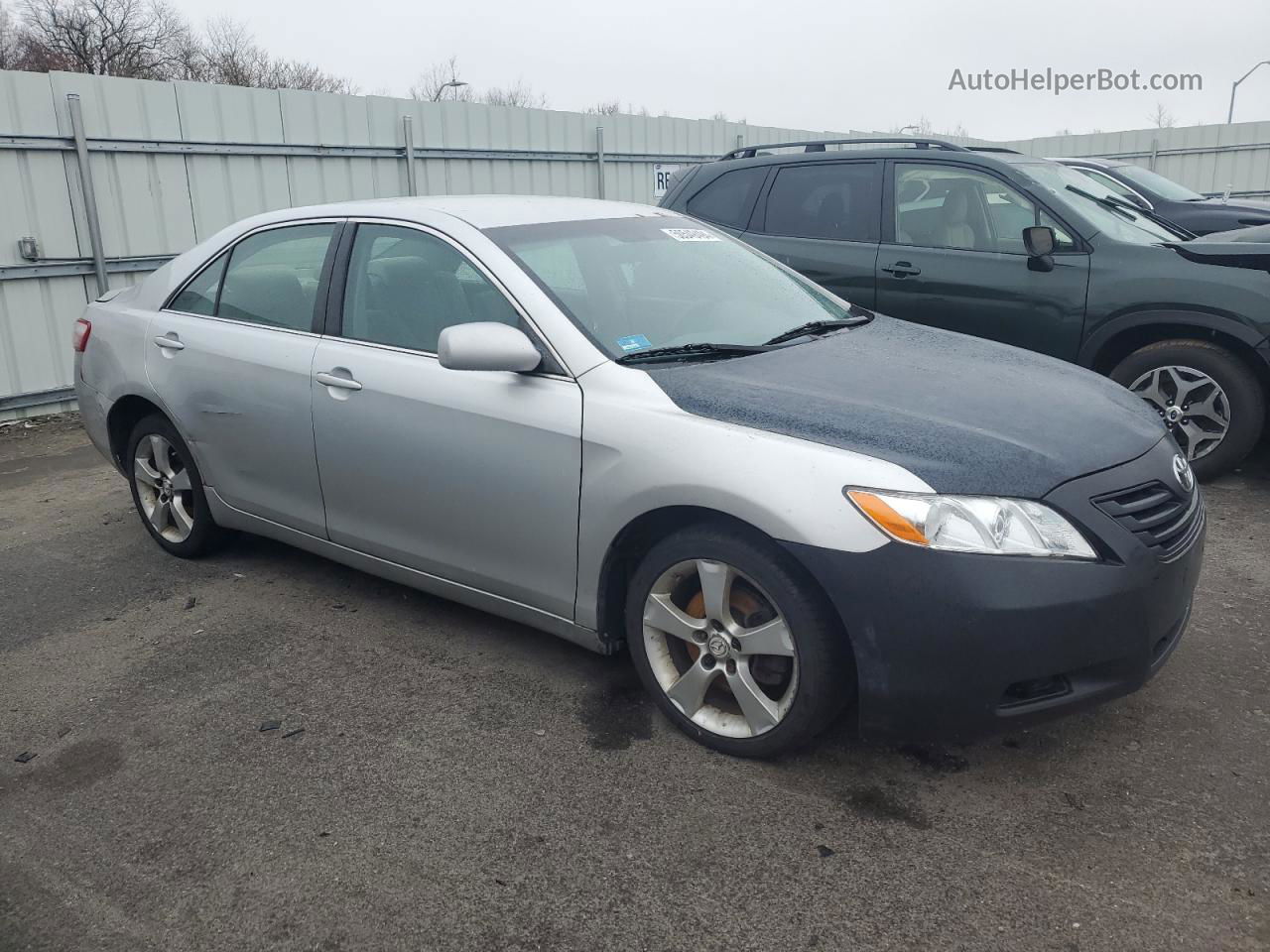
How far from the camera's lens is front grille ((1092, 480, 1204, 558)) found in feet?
9.18

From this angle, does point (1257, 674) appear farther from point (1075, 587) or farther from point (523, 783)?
point (523, 783)

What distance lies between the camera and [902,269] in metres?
6.40

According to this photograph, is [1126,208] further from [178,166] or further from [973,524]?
[178,166]

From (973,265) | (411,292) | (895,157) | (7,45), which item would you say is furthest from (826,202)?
(7,45)

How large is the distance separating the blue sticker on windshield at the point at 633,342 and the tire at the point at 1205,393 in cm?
348

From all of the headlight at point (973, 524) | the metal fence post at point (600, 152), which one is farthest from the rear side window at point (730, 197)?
the metal fence post at point (600, 152)

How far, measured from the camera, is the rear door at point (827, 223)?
6578mm

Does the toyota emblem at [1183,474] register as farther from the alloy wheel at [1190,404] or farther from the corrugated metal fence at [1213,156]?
the corrugated metal fence at [1213,156]

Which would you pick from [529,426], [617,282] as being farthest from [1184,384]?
[529,426]

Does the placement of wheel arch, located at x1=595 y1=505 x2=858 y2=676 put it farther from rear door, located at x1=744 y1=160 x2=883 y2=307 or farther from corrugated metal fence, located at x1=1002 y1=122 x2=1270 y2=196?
corrugated metal fence, located at x1=1002 y1=122 x2=1270 y2=196

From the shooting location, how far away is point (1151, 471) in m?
2.98

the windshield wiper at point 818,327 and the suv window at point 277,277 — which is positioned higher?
the suv window at point 277,277

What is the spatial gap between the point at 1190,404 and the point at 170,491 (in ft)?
16.9

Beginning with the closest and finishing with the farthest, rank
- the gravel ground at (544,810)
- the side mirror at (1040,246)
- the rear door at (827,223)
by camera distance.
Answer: the gravel ground at (544,810), the side mirror at (1040,246), the rear door at (827,223)
